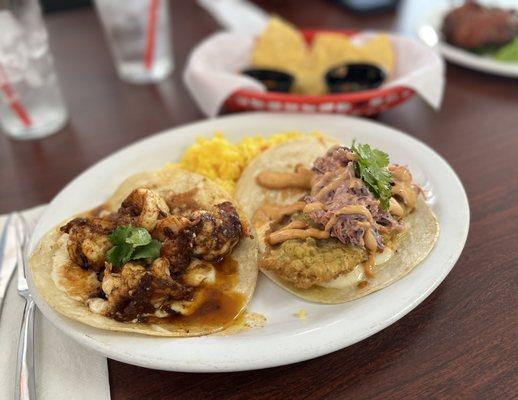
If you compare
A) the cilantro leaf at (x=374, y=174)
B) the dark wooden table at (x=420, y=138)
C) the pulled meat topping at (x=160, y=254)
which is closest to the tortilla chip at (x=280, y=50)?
the dark wooden table at (x=420, y=138)

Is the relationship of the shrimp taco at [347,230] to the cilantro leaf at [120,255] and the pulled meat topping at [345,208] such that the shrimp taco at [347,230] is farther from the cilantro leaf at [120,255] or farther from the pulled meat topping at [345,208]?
the cilantro leaf at [120,255]

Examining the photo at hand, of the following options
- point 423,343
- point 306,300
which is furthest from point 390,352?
point 306,300

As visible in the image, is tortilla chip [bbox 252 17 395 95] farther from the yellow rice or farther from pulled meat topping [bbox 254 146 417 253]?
pulled meat topping [bbox 254 146 417 253]

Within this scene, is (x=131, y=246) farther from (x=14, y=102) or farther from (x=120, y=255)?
(x=14, y=102)

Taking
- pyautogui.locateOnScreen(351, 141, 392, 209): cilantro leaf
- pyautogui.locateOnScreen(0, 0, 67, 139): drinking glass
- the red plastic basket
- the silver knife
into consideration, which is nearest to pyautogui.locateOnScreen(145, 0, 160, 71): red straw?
pyautogui.locateOnScreen(0, 0, 67, 139): drinking glass

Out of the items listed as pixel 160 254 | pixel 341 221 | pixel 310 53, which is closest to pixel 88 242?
pixel 160 254

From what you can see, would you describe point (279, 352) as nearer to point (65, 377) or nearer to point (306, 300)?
point (306, 300)
